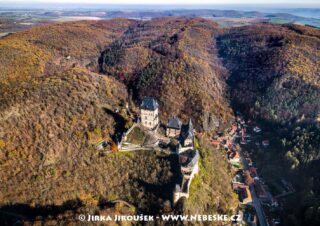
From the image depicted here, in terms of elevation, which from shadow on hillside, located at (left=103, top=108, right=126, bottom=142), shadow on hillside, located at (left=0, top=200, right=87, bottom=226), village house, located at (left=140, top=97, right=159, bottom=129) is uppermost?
village house, located at (left=140, top=97, right=159, bottom=129)

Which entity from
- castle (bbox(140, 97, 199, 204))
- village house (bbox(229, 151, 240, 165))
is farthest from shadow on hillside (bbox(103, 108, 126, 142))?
village house (bbox(229, 151, 240, 165))

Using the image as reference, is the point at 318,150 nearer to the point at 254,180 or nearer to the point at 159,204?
the point at 254,180

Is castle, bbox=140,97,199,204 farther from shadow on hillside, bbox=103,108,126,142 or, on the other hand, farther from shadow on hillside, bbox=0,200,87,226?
shadow on hillside, bbox=0,200,87,226

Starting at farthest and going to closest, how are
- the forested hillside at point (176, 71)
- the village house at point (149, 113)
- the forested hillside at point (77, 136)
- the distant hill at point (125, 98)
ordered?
the forested hillside at point (176, 71), the village house at point (149, 113), the distant hill at point (125, 98), the forested hillside at point (77, 136)

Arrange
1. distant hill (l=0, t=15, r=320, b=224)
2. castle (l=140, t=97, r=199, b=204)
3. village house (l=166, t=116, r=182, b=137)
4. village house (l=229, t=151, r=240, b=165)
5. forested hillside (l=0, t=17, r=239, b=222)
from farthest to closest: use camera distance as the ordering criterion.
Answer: village house (l=229, t=151, r=240, b=165) → village house (l=166, t=116, r=182, b=137) → distant hill (l=0, t=15, r=320, b=224) → forested hillside (l=0, t=17, r=239, b=222) → castle (l=140, t=97, r=199, b=204)

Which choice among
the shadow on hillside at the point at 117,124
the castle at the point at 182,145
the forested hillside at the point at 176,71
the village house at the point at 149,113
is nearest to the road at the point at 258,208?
the castle at the point at 182,145

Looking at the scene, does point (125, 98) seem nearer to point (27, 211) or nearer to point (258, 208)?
point (27, 211)

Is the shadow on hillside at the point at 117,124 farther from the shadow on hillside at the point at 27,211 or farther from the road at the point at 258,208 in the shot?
the road at the point at 258,208

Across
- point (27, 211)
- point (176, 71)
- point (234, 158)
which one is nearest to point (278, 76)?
point (176, 71)
